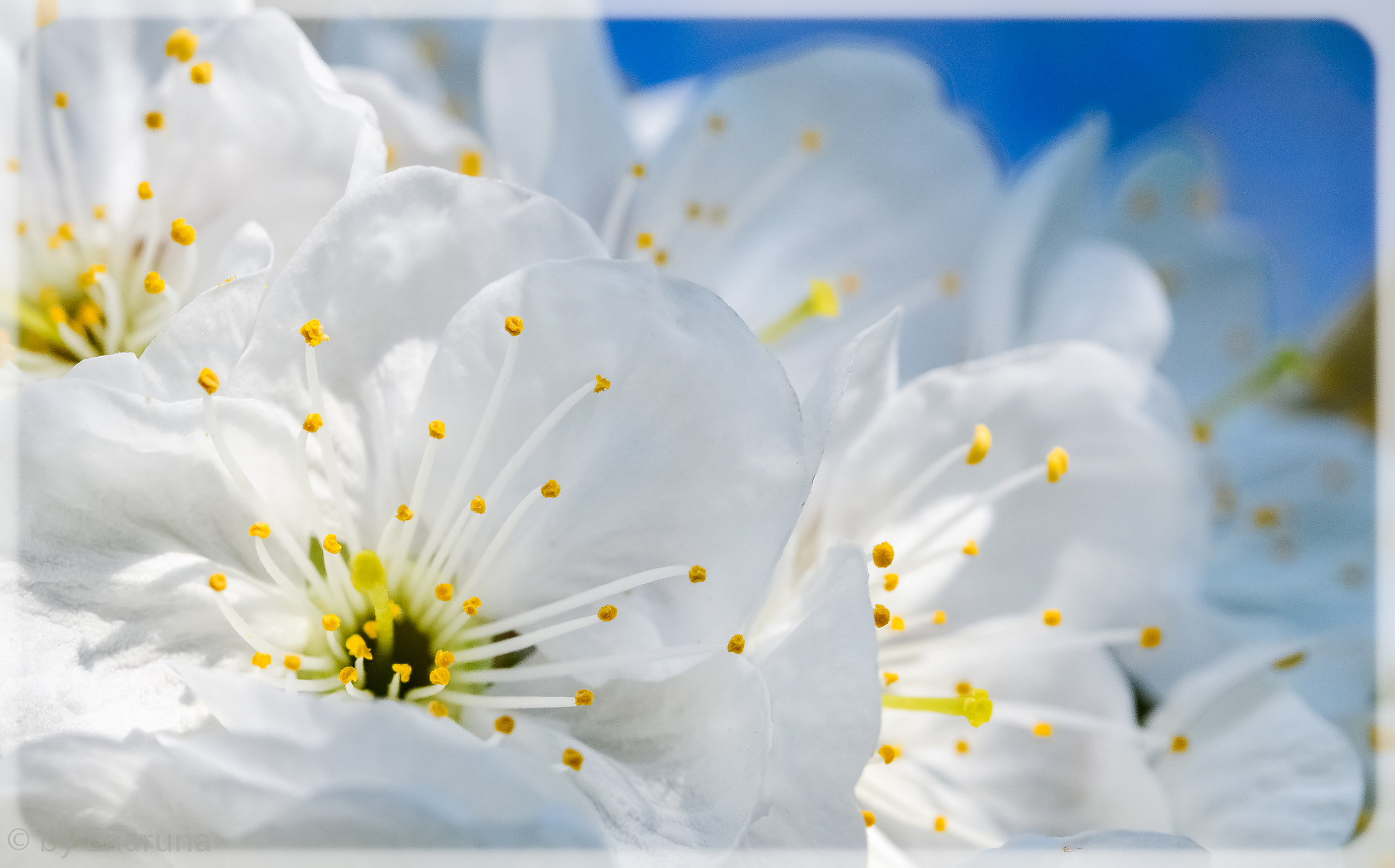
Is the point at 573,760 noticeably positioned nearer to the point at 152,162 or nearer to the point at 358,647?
the point at 358,647

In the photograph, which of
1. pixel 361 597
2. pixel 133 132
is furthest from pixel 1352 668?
pixel 133 132

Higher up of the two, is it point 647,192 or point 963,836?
point 647,192

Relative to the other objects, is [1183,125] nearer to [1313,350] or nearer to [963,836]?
Result: [1313,350]

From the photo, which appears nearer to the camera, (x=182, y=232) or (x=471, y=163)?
(x=182, y=232)

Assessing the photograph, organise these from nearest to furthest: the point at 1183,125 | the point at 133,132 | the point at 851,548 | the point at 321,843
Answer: the point at 321,843, the point at 851,548, the point at 133,132, the point at 1183,125

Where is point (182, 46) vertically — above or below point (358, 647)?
above

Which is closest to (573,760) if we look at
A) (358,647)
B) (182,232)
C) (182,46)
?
(358,647)
